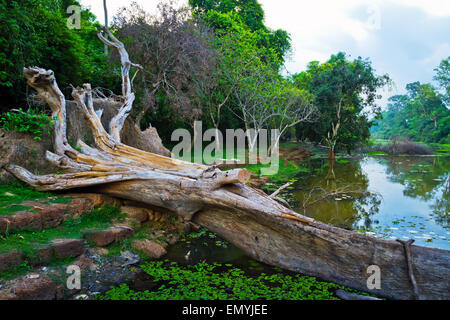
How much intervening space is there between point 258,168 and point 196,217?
965 centimetres

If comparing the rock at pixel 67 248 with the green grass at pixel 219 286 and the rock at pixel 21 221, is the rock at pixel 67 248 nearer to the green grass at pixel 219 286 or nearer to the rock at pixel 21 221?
the rock at pixel 21 221

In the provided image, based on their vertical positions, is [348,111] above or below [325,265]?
above

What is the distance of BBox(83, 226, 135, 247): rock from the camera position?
441 cm

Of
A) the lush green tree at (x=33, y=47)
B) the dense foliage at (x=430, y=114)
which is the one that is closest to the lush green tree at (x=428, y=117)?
the dense foliage at (x=430, y=114)

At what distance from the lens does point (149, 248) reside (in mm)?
4773

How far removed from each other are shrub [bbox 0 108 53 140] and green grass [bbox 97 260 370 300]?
3641 mm

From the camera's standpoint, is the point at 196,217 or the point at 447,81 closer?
the point at 196,217

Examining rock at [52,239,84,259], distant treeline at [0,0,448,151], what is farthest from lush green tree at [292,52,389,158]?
rock at [52,239,84,259]

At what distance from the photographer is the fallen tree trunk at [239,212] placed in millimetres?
3592

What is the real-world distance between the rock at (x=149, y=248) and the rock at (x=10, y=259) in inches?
63.7

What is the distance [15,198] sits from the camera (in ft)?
15.6

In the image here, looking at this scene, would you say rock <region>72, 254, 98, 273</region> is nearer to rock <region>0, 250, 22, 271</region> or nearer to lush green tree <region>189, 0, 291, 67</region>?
rock <region>0, 250, 22, 271</region>

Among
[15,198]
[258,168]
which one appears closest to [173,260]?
[15,198]

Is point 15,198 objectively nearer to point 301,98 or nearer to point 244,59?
point 244,59
